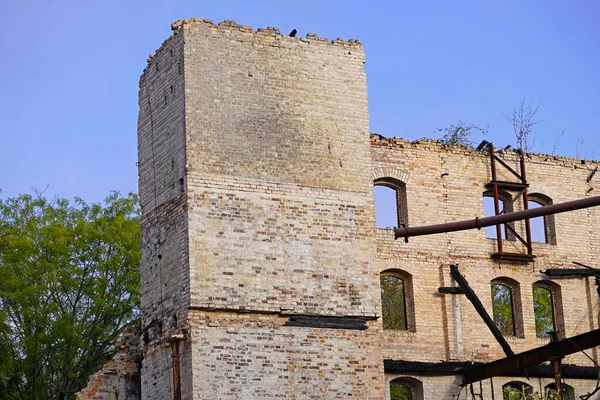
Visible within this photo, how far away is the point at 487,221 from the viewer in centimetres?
2494

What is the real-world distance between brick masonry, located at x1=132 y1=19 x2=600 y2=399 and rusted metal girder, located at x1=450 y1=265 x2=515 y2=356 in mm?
204

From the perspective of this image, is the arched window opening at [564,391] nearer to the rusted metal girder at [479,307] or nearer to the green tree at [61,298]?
the rusted metal girder at [479,307]

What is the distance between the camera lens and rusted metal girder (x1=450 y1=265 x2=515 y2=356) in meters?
25.4

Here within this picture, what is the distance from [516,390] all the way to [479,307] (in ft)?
8.39

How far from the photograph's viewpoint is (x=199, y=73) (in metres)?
24.3

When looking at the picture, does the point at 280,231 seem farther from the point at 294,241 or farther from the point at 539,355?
the point at 539,355

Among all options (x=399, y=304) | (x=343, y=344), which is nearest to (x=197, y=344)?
(x=343, y=344)

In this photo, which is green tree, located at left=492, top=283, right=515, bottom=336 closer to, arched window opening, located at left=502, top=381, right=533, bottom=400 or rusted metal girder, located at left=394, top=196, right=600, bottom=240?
arched window opening, located at left=502, top=381, right=533, bottom=400

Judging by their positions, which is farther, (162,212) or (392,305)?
(392,305)

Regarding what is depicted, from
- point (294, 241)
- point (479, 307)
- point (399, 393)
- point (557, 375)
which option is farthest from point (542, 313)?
point (294, 241)

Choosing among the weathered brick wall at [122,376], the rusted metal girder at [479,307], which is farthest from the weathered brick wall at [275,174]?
the weathered brick wall at [122,376]

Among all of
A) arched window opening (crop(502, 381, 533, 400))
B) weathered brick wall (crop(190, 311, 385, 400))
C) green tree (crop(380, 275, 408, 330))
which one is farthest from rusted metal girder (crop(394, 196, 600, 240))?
green tree (crop(380, 275, 408, 330))

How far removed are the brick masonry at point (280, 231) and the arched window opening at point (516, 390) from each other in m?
0.64

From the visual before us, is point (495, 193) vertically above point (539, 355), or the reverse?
point (495, 193)
